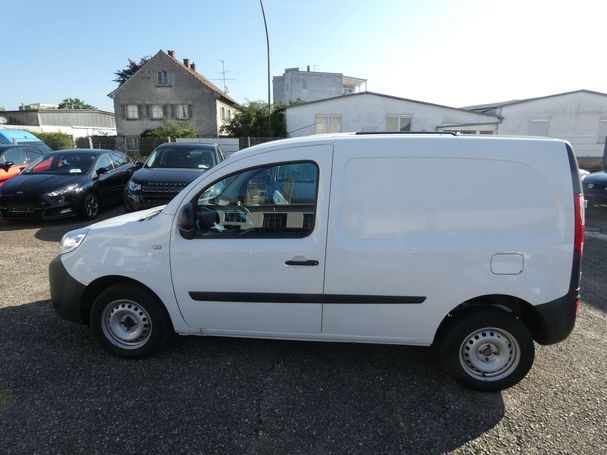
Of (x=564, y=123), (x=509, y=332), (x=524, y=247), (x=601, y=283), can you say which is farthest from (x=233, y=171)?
(x=564, y=123)

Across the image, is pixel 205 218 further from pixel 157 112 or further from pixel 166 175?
pixel 157 112

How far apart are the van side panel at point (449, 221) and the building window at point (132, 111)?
3897cm

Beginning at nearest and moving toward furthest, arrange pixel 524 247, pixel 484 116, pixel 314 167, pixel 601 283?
pixel 524 247, pixel 314 167, pixel 601 283, pixel 484 116

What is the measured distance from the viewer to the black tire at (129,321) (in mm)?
3053

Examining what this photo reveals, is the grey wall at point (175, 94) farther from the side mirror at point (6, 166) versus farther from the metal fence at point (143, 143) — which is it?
the side mirror at point (6, 166)

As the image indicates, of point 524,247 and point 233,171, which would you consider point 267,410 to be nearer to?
point 233,171

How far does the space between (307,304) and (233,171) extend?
1.12 m

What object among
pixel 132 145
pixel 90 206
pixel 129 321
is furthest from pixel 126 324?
pixel 132 145

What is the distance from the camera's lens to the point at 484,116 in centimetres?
2278

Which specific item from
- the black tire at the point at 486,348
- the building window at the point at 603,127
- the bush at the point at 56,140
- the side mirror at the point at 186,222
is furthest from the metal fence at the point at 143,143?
the building window at the point at 603,127

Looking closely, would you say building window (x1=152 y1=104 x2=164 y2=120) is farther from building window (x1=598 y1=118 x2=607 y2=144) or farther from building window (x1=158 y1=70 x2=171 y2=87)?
building window (x1=598 y1=118 x2=607 y2=144)

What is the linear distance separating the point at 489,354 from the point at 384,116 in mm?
22145

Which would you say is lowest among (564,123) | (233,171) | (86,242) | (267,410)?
(267,410)

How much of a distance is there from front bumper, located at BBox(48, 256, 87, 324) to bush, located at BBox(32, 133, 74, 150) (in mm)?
27838
